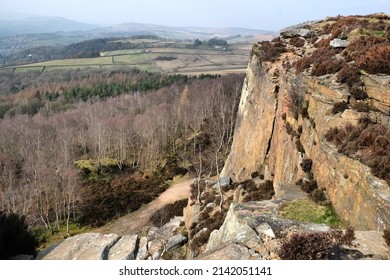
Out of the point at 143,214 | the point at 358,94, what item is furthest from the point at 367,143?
the point at 143,214

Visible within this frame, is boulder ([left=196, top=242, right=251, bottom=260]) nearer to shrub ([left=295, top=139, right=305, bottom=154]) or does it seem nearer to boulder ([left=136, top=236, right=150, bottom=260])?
shrub ([left=295, top=139, right=305, bottom=154])

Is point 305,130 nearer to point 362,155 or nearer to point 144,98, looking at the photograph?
point 362,155

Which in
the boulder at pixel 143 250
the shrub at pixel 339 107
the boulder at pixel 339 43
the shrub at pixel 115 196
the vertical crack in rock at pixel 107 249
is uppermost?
the boulder at pixel 339 43

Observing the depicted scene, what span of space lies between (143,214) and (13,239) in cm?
2028

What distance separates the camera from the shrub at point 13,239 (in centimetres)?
2003

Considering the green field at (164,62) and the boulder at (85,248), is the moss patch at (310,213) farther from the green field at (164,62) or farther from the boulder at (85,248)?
the green field at (164,62)

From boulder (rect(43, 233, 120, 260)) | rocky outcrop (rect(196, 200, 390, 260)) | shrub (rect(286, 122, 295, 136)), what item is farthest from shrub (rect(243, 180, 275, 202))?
boulder (rect(43, 233, 120, 260))

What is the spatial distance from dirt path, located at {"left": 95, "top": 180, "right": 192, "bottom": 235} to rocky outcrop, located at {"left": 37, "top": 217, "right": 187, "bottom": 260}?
10.2 metres

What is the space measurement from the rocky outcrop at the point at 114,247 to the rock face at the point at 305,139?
27.1ft

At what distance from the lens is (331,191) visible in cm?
1446

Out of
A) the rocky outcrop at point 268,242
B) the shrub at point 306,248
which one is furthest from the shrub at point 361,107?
the shrub at point 306,248

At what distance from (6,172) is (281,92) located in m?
45.3

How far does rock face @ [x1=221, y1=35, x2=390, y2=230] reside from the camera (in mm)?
12250

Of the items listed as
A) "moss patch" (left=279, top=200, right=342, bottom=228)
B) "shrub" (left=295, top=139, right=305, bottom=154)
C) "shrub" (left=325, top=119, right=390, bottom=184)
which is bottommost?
"moss patch" (left=279, top=200, right=342, bottom=228)
